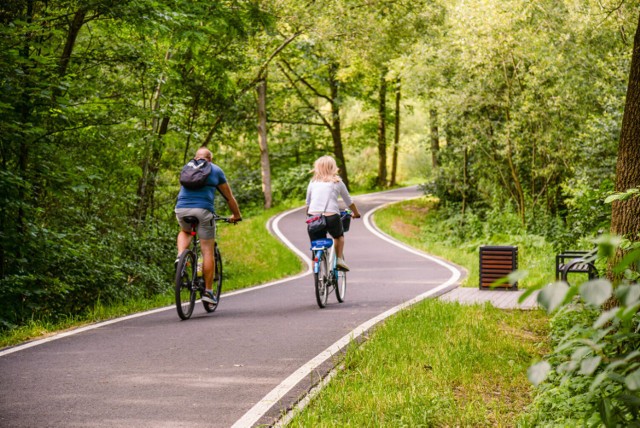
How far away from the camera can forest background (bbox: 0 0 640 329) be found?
31.4 feet

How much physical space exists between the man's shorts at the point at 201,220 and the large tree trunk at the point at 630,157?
16.1ft

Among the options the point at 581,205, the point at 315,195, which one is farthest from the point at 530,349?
the point at 581,205

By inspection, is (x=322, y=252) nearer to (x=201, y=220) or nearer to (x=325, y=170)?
(x=325, y=170)

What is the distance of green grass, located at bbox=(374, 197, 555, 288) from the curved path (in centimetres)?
455

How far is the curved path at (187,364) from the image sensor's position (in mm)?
4984

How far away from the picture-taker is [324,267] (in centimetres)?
1019

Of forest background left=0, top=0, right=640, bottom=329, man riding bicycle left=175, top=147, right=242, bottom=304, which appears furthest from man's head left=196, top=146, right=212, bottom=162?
forest background left=0, top=0, right=640, bottom=329

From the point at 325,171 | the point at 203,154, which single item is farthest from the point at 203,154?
the point at 325,171

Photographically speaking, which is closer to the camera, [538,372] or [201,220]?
[538,372]

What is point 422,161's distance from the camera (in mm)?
57812

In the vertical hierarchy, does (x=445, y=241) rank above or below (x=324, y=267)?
below

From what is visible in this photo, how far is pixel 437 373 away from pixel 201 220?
13.9 feet

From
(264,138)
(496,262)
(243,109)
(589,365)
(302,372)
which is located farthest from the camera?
(264,138)

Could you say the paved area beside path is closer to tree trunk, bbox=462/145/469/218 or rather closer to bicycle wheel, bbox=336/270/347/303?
bicycle wheel, bbox=336/270/347/303
